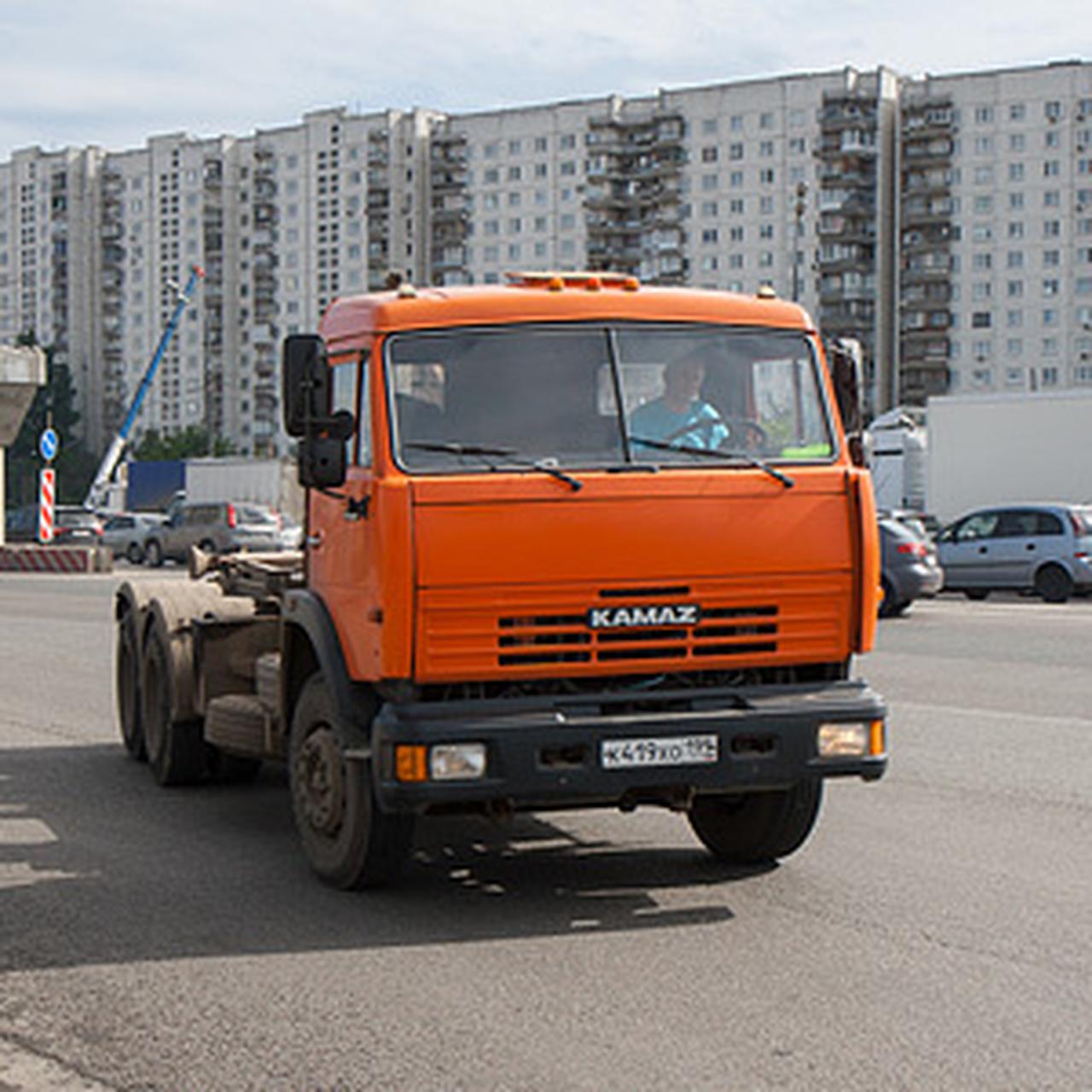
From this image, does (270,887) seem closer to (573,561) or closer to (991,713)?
(573,561)

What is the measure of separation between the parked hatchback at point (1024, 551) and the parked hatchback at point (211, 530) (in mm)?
20259

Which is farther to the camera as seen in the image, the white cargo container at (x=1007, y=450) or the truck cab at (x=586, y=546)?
the white cargo container at (x=1007, y=450)

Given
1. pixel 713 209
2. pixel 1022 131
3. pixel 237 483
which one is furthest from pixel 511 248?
pixel 237 483

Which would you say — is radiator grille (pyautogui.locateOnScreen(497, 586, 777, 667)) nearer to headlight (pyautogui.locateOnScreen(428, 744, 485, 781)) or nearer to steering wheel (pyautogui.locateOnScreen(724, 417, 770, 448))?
headlight (pyautogui.locateOnScreen(428, 744, 485, 781))

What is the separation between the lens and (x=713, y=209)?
128 metres

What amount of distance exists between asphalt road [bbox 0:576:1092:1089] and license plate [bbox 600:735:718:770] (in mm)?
580

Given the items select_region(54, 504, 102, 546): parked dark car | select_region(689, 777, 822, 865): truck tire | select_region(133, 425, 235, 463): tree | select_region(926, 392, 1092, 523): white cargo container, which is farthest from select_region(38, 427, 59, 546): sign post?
select_region(133, 425, 235, 463): tree

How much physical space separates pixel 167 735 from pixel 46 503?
38445mm

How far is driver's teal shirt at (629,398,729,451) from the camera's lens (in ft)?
23.3

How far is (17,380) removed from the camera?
1873 inches

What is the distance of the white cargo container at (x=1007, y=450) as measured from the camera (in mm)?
37281

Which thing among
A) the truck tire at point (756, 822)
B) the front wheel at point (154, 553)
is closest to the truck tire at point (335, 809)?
the truck tire at point (756, 822)

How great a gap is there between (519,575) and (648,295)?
1.32m

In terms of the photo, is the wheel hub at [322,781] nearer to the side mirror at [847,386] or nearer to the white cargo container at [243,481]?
the side mirror at [847,386]
